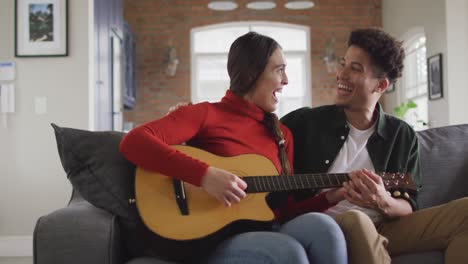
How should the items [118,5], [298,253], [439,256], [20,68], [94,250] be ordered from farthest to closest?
[118,5]
[20,68]
[439,256]
[94,250]
[298,253]

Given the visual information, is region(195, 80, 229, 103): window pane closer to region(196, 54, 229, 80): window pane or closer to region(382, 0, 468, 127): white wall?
region(196, 54, 229, 80): window pane

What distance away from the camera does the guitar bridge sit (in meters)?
1.52

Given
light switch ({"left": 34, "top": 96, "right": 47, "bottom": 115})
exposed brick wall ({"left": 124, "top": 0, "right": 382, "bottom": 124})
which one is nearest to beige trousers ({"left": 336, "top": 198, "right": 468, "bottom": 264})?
light switch ({"left": 34, "top": 96, "right": 47, "bottom": 115})

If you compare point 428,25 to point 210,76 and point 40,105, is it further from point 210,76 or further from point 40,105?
point 40,105

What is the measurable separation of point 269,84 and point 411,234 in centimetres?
65

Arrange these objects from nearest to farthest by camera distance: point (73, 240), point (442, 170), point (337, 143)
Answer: point (73, 240) → point (337, 143) → point (442, 170)

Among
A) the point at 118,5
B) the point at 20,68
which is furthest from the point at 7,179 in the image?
the point at 118,5

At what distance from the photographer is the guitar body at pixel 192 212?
148cm

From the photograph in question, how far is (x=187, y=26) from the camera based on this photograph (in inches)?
315

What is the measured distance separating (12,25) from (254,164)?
10.9ft

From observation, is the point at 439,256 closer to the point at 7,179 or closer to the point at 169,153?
the point at 169,153

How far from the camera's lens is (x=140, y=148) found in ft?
5.06

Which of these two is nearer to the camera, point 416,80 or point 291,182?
point 291,182

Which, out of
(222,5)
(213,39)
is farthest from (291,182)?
(213,39)
